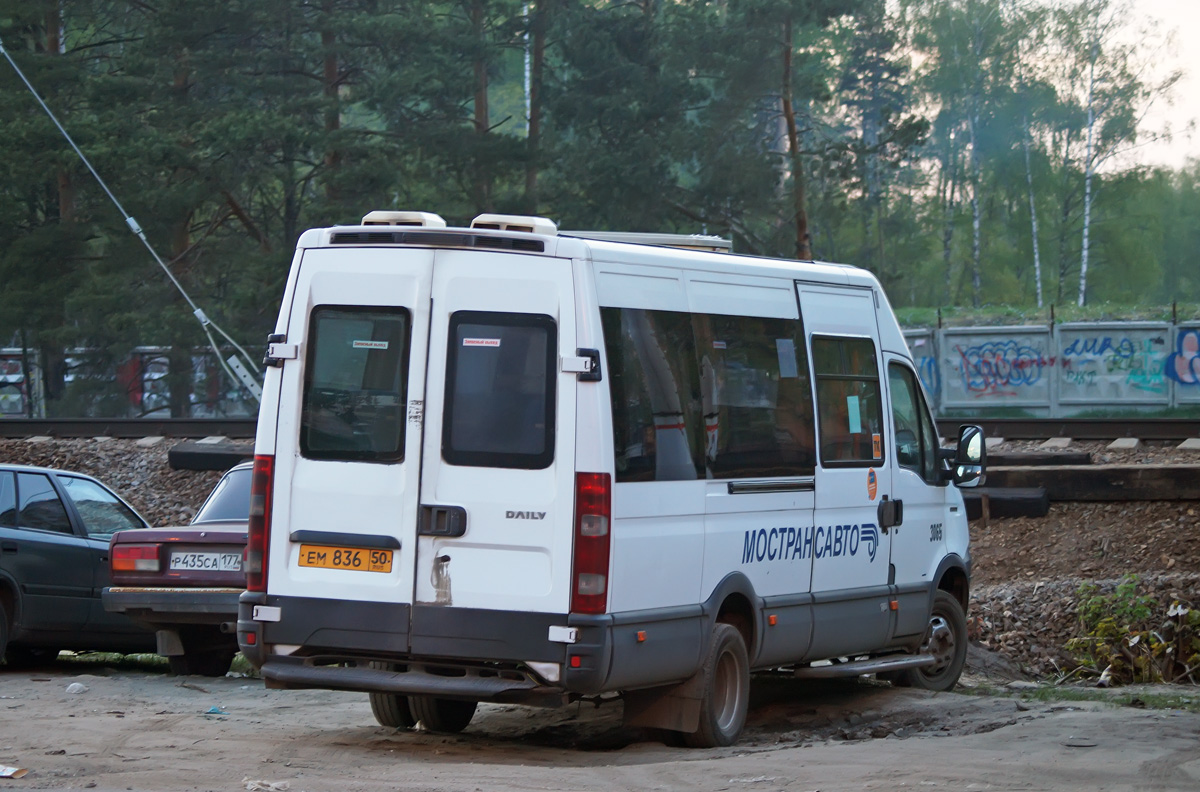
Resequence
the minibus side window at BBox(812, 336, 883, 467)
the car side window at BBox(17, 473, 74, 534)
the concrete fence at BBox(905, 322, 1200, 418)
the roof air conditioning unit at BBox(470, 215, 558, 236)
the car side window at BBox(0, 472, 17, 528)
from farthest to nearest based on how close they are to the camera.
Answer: the concrete fence at BBox(905, 322, 1200, 418), the car side window at BBox(17, 473, 74, 534), the car side window at BBox(0, 472, 17, 528), the minibus side window at BBox(812, 336, 883, 467), the roof air conditioning unit at BBox(470, 215, 558, 236)

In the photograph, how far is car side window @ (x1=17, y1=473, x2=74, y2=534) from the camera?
10812 millimetres

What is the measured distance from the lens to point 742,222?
32969 millimetres

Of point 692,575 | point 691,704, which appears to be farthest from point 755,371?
point 691,704

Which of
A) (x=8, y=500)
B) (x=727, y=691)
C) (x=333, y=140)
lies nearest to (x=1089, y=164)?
(x=333, y=140)

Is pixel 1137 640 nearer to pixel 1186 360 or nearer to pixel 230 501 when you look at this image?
pixel 230 501

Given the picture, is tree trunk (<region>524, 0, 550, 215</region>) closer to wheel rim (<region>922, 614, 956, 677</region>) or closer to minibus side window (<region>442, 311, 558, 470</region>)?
wheel rim (<region>922, 614, 956, 677</region>)

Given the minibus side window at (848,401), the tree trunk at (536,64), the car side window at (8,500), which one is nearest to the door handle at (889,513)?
the minibus side window at (848,401)

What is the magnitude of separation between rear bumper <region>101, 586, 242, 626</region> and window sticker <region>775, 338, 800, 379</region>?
12.9 ft

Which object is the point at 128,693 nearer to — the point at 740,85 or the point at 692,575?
the point at 692,575

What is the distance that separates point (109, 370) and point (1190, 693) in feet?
90.1

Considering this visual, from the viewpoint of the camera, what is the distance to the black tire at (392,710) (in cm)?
820

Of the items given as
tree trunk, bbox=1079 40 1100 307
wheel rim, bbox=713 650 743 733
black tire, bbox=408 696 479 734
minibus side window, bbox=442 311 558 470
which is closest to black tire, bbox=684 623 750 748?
wheel rim, bbox=713 650 743 733

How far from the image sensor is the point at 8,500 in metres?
10.7

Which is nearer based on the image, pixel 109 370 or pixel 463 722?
pixel 463 722
